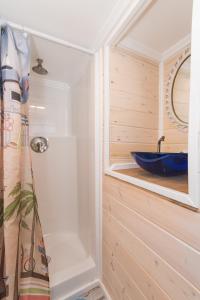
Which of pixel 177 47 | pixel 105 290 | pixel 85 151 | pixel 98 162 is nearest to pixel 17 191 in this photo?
pixel 98 162

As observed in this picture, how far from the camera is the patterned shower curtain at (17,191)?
90cm

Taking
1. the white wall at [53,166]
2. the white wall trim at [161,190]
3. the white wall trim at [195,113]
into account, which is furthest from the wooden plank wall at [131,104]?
the white wall at [53,166]

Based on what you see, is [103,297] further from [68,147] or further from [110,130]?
[68,147]

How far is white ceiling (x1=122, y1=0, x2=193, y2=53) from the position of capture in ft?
2.89

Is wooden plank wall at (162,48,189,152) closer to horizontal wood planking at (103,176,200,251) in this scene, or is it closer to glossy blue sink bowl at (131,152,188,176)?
glossy blue sink bowl at (131,152,188,176)

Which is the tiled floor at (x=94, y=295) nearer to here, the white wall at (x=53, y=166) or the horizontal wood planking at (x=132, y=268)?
the horizontal wood planking at (x=132, y=268)

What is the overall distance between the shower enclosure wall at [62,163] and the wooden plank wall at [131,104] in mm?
436

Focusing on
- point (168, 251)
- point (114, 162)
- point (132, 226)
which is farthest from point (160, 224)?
point (114, 162)

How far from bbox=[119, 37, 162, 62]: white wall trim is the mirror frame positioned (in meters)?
0.19

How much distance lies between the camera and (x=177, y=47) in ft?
3.86

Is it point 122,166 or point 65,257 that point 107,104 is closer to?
point 122,166

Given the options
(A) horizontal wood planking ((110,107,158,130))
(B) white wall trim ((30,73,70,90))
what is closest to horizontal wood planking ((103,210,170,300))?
(A) horizontal wood planking ((110,107,158,130))

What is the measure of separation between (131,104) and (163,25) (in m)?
0.54

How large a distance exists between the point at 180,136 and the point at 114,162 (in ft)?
1.83
